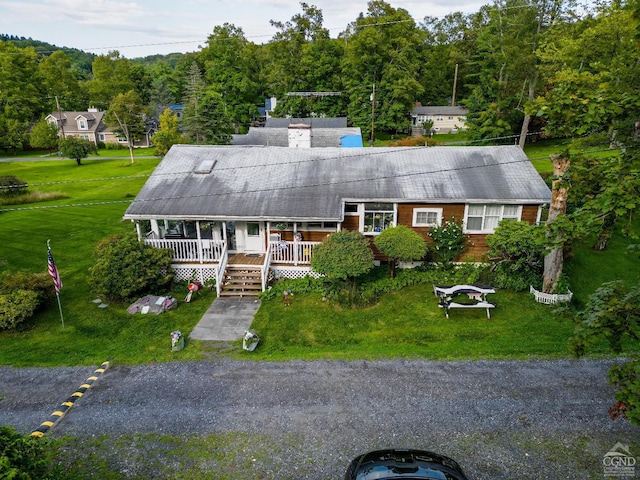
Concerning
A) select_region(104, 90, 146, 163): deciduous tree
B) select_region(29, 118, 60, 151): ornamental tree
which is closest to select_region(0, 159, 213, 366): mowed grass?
select_region(104, 90, 146, 163): deciduous tree

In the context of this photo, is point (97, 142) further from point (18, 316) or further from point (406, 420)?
point (406, 420)

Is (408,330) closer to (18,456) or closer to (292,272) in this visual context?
(292,272)

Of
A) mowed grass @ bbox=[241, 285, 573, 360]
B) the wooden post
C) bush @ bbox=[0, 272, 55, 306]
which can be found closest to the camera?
mowed grass @ bbox=[241, 285, 573, 360]

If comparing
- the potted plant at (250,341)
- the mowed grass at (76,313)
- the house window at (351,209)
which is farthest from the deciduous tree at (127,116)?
the potted plant at (250,341)

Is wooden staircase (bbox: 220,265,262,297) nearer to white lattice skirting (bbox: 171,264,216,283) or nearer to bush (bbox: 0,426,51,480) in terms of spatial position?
white lattice skirting (bbox: 171,264,216,283)

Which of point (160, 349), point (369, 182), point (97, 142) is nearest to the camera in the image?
point (160, 349)

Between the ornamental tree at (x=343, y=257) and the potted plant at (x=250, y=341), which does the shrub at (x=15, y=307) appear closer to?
the potted plant at (x=250, y=341)

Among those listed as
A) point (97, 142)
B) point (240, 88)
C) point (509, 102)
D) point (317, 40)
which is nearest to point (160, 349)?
point (509, 102)
